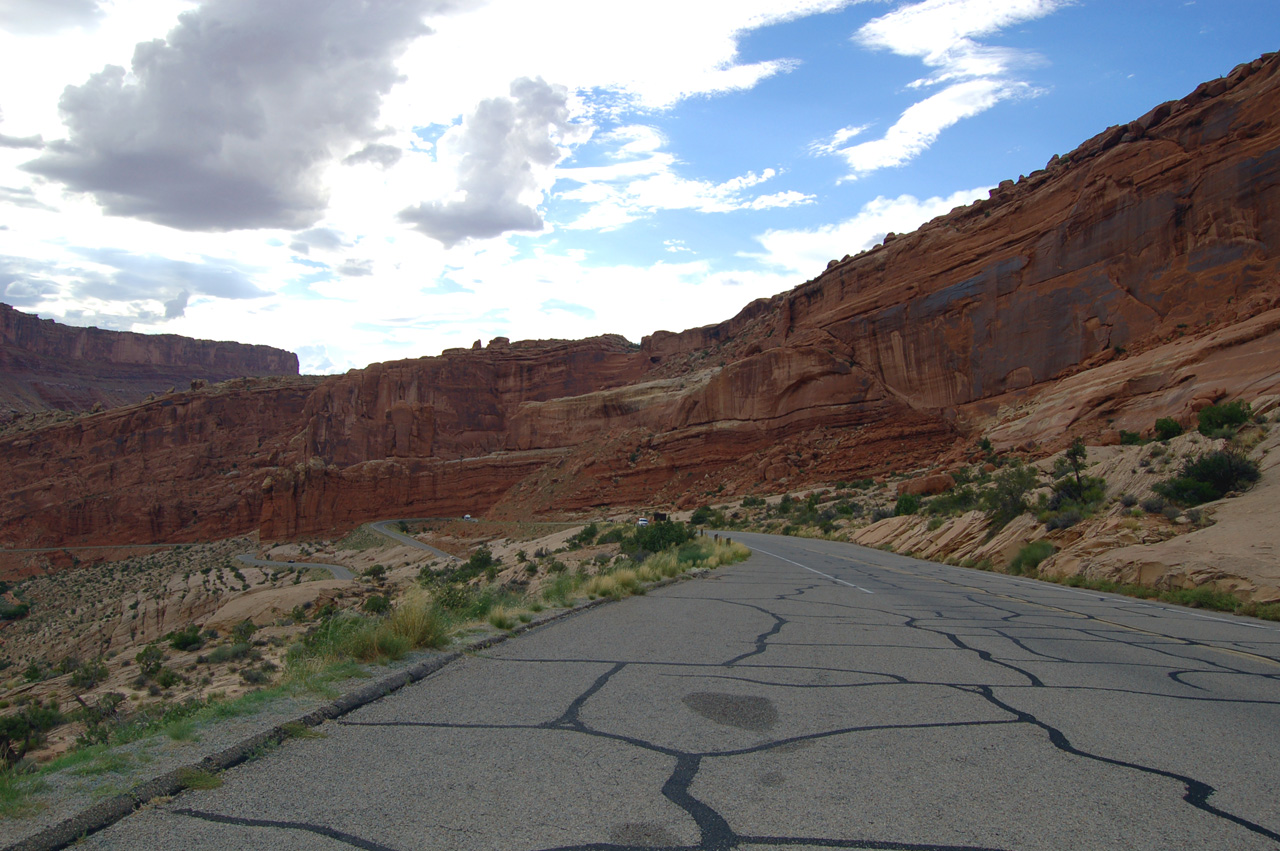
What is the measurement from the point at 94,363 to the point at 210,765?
159765mm

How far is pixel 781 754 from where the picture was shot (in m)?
3.98

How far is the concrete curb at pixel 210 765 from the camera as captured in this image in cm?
287

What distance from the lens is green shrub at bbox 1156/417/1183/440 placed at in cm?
2381

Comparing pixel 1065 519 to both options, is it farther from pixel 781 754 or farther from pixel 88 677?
pixel 88 677

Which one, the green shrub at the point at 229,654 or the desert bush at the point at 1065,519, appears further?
the desert bush at the point at 1065,519

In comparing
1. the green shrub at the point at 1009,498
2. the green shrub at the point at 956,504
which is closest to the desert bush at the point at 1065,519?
the green shrub at the point at 1009,498

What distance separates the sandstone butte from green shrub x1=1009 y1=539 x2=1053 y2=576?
1270 centimetres

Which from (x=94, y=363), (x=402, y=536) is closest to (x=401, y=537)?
(x=402, y=536)

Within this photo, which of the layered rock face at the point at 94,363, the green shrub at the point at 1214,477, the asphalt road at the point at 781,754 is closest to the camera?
the asphalt road at the point at 781,754

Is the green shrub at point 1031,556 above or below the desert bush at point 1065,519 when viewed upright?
below

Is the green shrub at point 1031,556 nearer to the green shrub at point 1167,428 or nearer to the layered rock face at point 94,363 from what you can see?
the green shrub at point 1167,428

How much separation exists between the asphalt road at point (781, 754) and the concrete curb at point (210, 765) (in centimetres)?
10

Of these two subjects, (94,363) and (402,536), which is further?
(94,363)

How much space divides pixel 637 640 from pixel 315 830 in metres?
4.79
